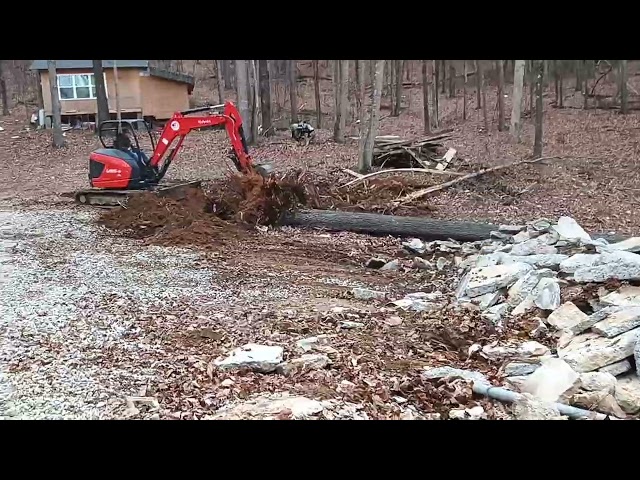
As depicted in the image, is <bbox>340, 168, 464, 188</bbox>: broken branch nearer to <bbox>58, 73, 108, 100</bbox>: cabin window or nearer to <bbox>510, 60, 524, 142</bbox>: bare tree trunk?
<bbox>510, 60, 524, 142</bbox>: bare tree trunk

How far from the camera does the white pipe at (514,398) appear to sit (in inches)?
163

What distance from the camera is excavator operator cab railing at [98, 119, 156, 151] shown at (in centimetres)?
1137

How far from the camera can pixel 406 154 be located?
50.3 ft

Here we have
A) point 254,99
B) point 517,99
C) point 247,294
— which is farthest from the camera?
point 254,99

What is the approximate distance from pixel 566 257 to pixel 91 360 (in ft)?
18.4

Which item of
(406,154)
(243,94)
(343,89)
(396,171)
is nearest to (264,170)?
→ (396,171)

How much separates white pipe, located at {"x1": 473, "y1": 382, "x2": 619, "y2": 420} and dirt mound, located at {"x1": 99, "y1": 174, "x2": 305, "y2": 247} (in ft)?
18.6

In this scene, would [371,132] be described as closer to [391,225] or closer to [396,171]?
[396,171]

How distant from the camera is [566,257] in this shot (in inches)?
285

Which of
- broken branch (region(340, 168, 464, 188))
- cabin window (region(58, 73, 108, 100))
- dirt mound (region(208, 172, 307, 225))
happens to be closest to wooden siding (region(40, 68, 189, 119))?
cabin window (region(58, 73, 108, 100))

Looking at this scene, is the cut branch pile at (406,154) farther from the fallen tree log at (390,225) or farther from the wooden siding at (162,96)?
the wooden siding at (162,96)

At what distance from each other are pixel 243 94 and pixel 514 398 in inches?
639
